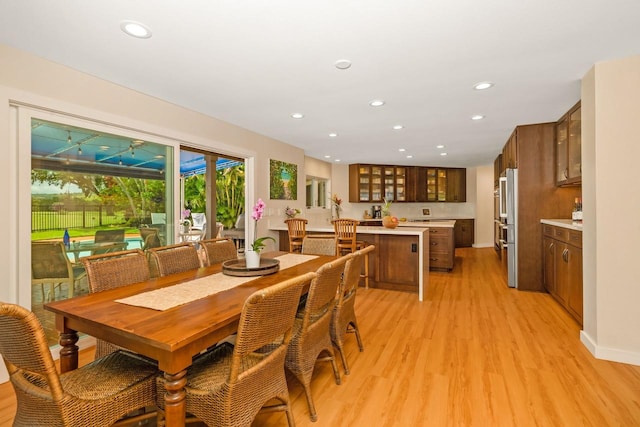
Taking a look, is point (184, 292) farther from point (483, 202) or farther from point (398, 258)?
point (483, 202)

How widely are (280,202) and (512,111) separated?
3.37 m

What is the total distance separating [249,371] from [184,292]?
2.20ft

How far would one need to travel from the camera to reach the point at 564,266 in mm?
3336

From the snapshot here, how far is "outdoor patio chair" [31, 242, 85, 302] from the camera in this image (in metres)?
2.43

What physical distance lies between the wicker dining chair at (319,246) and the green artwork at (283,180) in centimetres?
181

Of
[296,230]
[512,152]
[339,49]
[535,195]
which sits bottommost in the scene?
[296,230]

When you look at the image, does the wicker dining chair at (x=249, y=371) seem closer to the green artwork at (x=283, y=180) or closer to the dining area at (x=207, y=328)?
the dining area at (x=207, y=328)

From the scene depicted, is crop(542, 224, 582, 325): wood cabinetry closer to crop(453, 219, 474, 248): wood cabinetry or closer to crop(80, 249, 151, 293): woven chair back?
crop(80, 249, 151, 293): woven chair back

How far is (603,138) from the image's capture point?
2.39 m

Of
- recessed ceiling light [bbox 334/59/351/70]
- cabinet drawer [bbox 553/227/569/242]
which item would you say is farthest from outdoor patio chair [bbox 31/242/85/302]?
cabinet drawer [bbox 553/227/569/242]

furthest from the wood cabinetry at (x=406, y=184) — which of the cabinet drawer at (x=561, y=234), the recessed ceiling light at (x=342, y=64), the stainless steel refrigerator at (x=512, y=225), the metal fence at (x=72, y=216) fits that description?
the metal fence at (x=72, y=216)

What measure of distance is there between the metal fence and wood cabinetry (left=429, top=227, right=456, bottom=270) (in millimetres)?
4581

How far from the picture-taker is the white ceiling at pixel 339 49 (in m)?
1.77

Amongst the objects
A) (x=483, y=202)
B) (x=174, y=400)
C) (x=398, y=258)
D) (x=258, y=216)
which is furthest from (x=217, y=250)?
(x=483, y=202)
